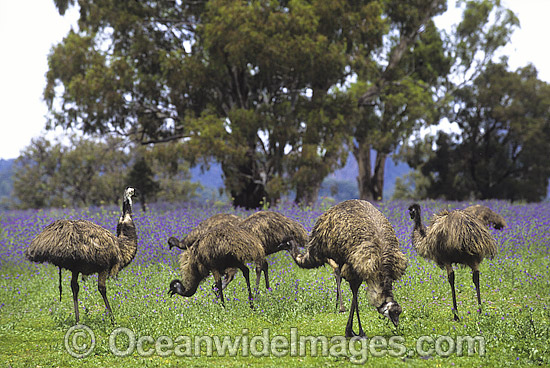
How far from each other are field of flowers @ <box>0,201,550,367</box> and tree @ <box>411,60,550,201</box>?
1177 inches

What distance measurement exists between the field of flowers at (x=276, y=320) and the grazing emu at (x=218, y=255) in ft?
1.77

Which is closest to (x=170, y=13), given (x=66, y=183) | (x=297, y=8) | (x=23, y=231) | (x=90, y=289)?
(x=297, y=8)

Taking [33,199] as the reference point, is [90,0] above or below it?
above

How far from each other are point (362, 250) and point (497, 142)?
41.4 m

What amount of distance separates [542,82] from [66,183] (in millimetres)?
47847

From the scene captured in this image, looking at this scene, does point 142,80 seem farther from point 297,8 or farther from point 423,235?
point 423,235

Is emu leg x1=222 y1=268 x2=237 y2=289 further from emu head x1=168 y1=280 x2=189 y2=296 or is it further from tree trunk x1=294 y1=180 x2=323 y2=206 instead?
tree trunk x1=294 y1=180 x2=323 y2=206

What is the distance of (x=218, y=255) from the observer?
9.45 metres

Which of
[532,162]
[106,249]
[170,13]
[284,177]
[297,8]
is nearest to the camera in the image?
[106,249]

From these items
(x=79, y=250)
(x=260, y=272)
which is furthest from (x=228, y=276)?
(x=79, y=250)

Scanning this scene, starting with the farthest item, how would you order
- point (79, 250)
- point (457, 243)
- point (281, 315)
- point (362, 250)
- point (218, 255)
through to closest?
1. point (218, 255)
2. point (281, 315)
3. point (79, 250)
4. point (457, 243)
5. point (362, 250)

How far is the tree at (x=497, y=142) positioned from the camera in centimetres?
4253

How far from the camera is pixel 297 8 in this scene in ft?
78.1

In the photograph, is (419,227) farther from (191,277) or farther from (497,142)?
(497,142)
